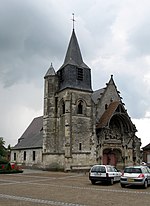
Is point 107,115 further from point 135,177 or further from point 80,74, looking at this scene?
point 135,177

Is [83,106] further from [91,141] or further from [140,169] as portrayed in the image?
[140,169]

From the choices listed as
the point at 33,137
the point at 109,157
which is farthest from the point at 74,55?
the point at 33,137

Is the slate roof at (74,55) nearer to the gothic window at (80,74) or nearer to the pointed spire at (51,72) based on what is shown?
the gothic window at (80,74)

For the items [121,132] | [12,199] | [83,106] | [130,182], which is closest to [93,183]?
[130,182]

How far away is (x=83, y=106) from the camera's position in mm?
33156

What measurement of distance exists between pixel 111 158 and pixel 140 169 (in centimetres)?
1886

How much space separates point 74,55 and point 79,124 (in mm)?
9422

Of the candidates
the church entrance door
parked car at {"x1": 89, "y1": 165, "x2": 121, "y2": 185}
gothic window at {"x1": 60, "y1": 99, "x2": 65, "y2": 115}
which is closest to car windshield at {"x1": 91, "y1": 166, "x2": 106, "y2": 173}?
parked car at {"x1": 89, "y1": 165, "x2": 121, "y2": 185}

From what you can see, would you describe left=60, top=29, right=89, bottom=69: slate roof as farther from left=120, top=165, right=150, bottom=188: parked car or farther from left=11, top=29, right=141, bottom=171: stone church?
left=120, top=165, right=150, bottom=188: parked car

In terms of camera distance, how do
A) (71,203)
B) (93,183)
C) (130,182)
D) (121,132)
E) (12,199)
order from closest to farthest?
(71,203) < (12,199) < (130,182) < (93,183) < (121,132)

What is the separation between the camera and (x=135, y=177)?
15484mm

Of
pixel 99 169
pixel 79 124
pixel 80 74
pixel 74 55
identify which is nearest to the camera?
pixel 99 169

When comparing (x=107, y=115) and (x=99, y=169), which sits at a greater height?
(x=107, y=115)

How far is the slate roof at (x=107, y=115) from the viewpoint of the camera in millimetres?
32428
